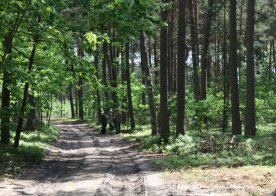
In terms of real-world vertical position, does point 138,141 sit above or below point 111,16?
below

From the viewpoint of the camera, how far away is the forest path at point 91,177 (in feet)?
34.2

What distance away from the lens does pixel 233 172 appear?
40.1ft

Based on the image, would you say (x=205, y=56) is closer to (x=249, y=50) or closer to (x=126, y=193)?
(x=249, y=50)

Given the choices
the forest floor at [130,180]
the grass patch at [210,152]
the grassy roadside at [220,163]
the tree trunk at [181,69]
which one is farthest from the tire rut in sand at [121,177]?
the tree trunk at [181,69]

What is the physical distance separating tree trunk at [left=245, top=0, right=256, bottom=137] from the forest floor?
8.42 meters

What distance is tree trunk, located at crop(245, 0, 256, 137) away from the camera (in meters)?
21.6

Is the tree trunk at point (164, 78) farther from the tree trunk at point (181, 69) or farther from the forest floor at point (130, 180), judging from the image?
the forest floor at point (130, 180)

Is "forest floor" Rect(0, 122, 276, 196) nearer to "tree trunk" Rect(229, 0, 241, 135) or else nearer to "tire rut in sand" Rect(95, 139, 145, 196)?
"tire rut in sand" Rect(95, 139, 145, 196)

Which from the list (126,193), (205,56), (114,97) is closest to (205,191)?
(126,193)

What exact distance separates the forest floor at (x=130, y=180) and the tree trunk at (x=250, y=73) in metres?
8.42

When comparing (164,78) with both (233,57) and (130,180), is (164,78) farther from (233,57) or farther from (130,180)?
(130,180)

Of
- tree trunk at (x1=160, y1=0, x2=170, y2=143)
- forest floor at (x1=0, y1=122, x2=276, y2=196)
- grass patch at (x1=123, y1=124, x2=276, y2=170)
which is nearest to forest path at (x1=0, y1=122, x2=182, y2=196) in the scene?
forest floor at (x1=0, y1=122, x2=276, y2=196)

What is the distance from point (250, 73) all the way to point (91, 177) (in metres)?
12.6

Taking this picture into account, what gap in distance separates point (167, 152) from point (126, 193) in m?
7.91
